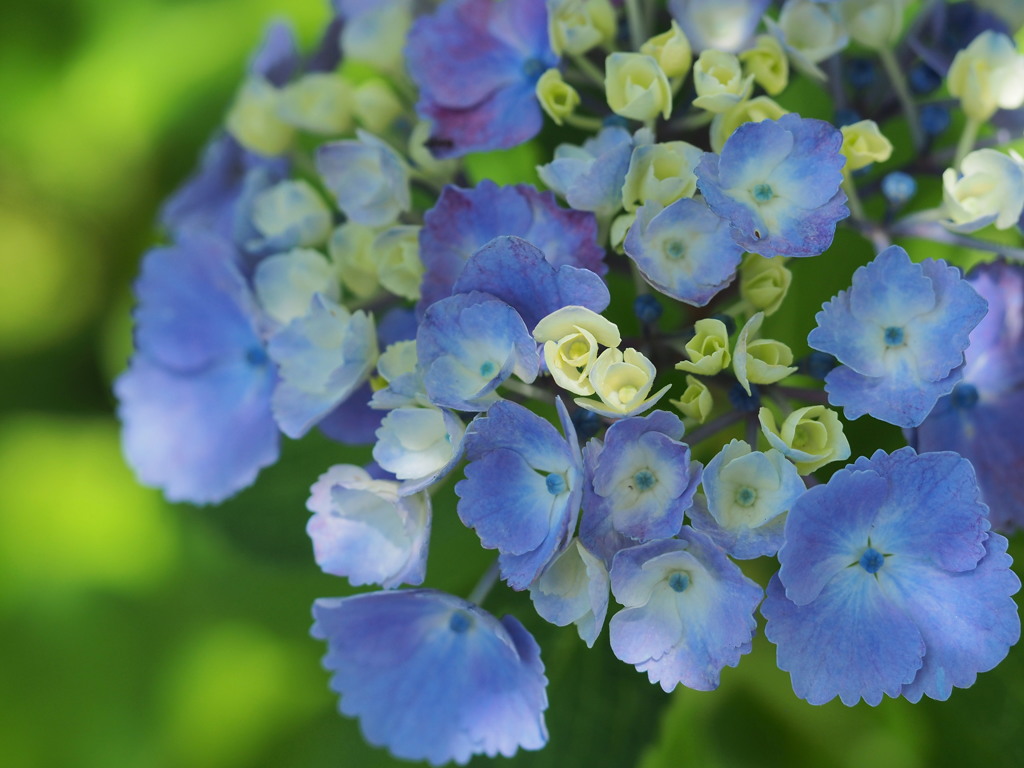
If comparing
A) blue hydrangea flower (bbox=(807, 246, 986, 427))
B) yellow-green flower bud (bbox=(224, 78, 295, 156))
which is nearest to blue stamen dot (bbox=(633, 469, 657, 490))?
blue hydrangea flower (bbox=(807, 246, 986, 427))

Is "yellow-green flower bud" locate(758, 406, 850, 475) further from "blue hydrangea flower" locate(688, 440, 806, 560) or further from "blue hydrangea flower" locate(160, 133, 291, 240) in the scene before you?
Result: "blue hydrangea flower" locate(160, 133, 291, 240)

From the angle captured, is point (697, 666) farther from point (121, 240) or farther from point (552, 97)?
point (121, 240)

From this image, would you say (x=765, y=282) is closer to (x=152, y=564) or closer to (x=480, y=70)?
(x=480, y=70)

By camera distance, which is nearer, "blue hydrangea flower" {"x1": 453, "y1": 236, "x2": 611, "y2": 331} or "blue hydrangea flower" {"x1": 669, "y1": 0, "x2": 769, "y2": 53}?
"blue hydrangea flower" {"x1": 453, "y1": 236, "x2": 611, "y2": 331}

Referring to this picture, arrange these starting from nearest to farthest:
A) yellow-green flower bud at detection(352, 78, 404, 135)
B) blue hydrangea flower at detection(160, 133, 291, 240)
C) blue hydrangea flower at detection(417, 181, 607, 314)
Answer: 1. blue hydrangea flower at detection(417, 181, 607, 314)
2. yellow-green flower bud at detection(352, 78, 404, 135)
3. blue hydrangea flower at detection(160, 133, 291, 240)

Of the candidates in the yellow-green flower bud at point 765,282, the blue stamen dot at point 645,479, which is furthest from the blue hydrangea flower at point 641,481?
the yellow-green flower bud at point 765,282

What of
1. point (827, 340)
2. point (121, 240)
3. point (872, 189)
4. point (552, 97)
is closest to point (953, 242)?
point (872, 189)

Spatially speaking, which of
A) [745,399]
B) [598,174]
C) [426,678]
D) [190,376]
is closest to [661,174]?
[598,174]
